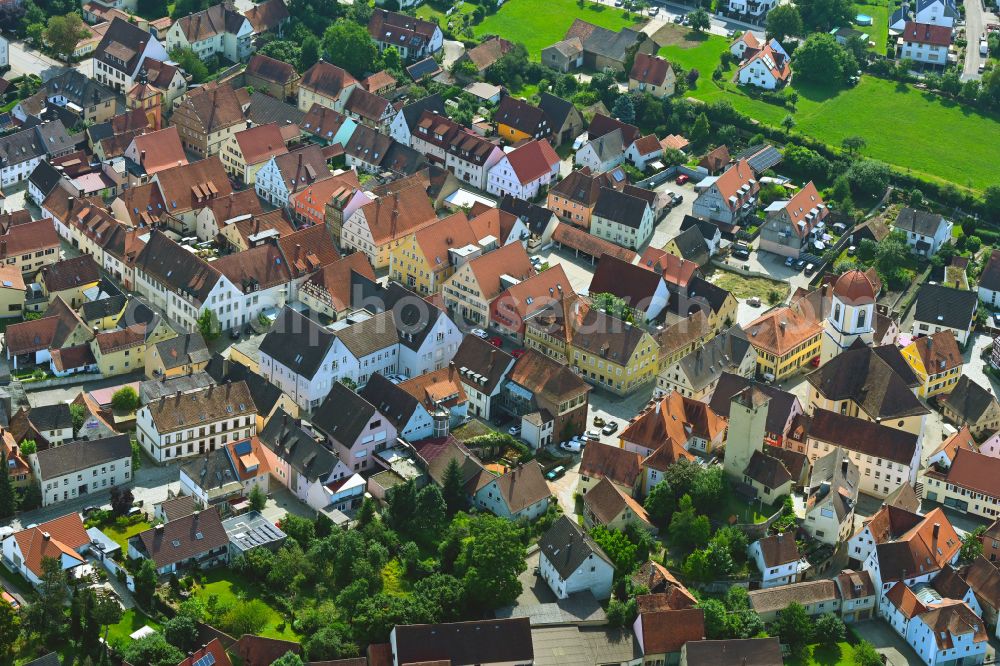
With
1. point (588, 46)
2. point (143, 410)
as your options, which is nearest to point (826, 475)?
point (143, 410)

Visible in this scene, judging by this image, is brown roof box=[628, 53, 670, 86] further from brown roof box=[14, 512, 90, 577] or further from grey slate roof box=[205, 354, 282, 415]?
brown roof box=[14, 512, 90, 577]

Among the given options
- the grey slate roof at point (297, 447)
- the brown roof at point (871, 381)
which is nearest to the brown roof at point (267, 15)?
the grey slate roof at point (297, 447)

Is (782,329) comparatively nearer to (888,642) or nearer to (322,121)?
(888,642)

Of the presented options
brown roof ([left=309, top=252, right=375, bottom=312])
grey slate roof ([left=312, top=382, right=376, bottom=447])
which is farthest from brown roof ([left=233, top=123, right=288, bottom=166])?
grey slate roof ([left=312, top=382, right=376, bottom=447])

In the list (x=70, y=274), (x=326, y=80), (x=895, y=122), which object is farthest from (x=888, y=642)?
(x=326, y=80)

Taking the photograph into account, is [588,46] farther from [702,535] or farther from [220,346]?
[702,535]

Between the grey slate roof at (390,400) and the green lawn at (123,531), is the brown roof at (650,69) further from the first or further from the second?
the green lawn at (123,531)

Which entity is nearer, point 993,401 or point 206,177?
point 993,401
